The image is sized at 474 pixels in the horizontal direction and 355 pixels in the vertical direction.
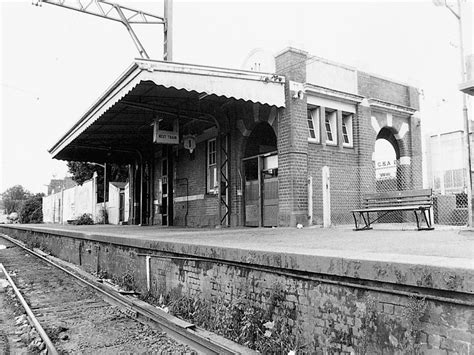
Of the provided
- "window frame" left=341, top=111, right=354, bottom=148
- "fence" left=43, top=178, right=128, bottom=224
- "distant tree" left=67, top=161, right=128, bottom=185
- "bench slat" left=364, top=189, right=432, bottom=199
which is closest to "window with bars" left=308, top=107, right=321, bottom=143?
"window frame" left=341, top=111, right=354, bottom=148

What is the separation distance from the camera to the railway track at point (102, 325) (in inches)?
210

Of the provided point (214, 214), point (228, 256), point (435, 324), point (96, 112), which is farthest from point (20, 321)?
point (214, 214)

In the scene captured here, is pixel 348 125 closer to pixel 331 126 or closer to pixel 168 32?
pixel 331 126

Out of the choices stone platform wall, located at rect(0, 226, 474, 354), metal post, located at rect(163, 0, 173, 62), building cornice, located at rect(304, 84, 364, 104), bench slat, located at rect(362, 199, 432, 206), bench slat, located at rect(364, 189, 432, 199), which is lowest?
stone platform wall, located at rect(0, 226, 474, 354)

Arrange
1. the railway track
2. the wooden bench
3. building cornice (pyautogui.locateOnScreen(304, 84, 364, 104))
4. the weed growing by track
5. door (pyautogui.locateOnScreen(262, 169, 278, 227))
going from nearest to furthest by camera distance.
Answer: the weed growing by track, the railway track, the wooden bench, building cornice (pyautogui.locateOnScreen(304, 84, 364, 104)), door (pyautogui.locateOnScreen(262, 169, 278, 227))

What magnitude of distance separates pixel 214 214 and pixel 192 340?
10240 millimetres

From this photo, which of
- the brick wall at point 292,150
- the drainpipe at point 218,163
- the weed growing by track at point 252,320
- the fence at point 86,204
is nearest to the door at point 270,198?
the brick wall at point 292,150

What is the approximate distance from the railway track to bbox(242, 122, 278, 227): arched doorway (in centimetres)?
542

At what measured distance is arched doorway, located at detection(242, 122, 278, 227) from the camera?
43.2 ft

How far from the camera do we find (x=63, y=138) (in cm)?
1756

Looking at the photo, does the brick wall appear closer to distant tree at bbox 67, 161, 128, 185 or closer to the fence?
the fence

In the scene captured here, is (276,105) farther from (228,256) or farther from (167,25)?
(228,256)

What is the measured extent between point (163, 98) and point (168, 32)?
2926mm

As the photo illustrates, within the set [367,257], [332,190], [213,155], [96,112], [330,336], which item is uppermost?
[96,112]
